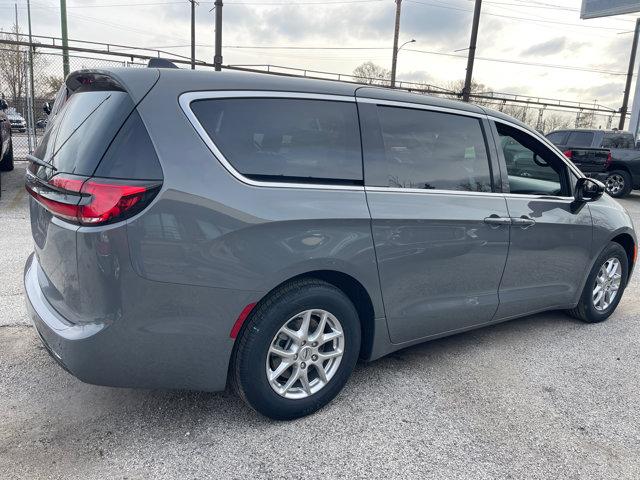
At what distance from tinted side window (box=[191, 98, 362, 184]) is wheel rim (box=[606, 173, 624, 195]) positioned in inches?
534

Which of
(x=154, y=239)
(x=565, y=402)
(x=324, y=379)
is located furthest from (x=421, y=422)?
(x=154, y=239)

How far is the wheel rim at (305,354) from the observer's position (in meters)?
2.56

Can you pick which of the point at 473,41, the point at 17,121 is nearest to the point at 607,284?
the point at 473,41

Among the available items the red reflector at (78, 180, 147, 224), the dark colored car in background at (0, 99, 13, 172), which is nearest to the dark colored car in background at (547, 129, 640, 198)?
the dark colored car in background at (0, 99, 13, 172)

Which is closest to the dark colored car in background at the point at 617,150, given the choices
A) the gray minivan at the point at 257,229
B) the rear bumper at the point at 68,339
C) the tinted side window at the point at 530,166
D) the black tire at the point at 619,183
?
the black tire at the point at 619,183

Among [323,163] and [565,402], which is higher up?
[323,163]

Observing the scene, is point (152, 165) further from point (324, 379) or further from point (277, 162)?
point (324, 379)

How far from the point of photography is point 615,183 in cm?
1383

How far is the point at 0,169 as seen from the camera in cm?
998

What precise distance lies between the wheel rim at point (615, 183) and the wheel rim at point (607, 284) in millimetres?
10876

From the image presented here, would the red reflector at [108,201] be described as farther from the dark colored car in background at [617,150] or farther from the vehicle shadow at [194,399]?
the dark colored car in background at [617,150]

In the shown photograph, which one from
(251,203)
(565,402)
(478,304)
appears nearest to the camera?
(251,203)

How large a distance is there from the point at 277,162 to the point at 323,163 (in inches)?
10.7

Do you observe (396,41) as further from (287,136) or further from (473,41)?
(287,136)
